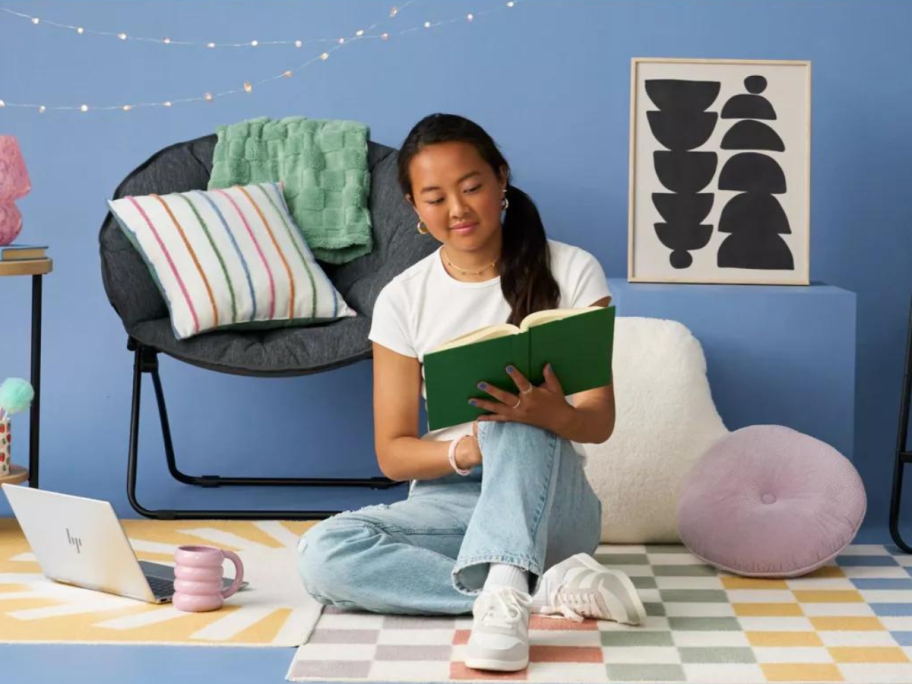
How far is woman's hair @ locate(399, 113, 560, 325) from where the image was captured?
7.22ft

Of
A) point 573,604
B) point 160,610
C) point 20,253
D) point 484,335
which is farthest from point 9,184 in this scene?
point 573,604

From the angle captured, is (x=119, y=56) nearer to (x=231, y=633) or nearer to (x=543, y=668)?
(x=231, y=633)

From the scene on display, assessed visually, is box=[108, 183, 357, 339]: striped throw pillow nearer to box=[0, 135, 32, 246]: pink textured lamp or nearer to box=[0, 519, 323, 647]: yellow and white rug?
box=[0, 135, 32, 246]: pink textured lamp

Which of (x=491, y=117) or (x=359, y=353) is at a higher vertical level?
(x=491, y=117)

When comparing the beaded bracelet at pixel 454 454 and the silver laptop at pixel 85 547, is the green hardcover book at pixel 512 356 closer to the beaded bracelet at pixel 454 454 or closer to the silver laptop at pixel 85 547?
the beaded bracelet at pixel 454 454

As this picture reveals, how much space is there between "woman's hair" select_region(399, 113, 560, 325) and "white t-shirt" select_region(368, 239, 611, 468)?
29mm

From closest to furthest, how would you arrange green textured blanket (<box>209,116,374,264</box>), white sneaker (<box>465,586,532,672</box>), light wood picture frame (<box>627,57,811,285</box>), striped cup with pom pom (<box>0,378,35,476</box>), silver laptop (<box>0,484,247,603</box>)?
white sneaker (<box>465,586,532,672</box>)
silver laptop (<box>0,484,247,603</box>)
striped cup with pom pom (<box>0,378,35,476</box>)
light wood picture frame (<box>627,57,811,285</box>)
green textured blanket (<box>209,116,374,264</box>)

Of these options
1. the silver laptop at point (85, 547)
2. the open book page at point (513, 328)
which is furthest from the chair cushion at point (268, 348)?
the open book page at point (513, 328)

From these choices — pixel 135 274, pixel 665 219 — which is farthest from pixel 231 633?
pixel 665 219

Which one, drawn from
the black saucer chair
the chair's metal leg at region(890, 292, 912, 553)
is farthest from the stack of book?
the chair's metal leg at region(890, 292, 912, 553)

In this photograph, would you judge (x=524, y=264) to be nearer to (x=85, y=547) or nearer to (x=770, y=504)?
(x=770, y=504)

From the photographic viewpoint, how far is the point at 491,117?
3.37m

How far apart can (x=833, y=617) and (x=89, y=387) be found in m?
1.96

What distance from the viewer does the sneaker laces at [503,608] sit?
1.94m
